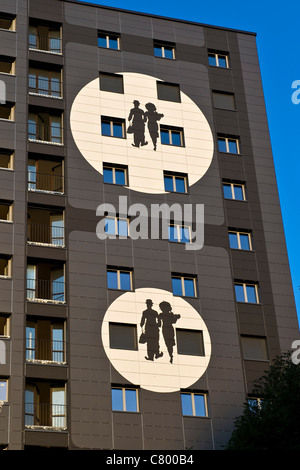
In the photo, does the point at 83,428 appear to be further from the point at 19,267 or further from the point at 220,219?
the point at 220,219

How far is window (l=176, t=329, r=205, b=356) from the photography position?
47.2m

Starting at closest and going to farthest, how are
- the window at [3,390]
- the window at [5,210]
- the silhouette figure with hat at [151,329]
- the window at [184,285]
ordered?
the window at [3,390] < the silhouette figure with hat at [151,329] < the window at [5,210] < the window at [184,285]

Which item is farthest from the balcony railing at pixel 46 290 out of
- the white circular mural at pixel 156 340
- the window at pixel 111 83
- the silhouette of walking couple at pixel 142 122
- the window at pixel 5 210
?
the window at pixel 111 83

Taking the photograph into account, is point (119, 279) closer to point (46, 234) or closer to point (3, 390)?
point (46, 234)

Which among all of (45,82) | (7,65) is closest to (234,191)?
(45,82)

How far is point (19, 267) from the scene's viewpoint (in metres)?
46.5

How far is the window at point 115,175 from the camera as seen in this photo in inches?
2013

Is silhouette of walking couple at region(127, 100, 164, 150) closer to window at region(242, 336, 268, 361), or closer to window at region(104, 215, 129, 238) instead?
window at region(104, 215, 129, 238)

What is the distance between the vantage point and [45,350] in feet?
149

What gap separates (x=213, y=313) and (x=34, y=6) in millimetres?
23543

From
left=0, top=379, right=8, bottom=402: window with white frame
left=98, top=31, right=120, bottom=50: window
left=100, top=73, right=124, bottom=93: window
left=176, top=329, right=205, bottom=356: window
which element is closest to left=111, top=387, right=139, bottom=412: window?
left=176, top=329, right=205, bottom=356: window

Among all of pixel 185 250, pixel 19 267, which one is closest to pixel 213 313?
pixel 185 250

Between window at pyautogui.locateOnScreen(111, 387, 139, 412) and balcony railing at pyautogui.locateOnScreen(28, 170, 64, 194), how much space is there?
1255cm

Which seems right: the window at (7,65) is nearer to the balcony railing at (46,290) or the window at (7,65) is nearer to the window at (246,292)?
the balcony railing at (46,290)
